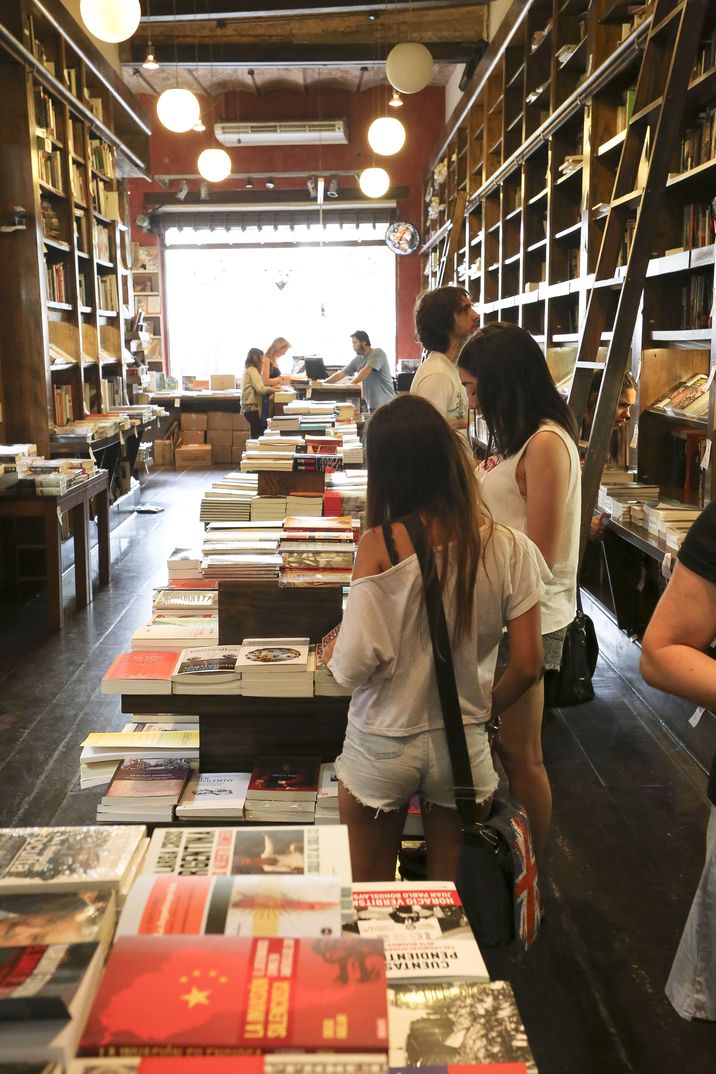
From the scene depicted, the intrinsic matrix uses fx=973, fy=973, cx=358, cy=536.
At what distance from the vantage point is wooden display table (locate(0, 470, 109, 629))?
5129 mm

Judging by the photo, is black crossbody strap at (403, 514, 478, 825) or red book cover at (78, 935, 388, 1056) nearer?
red book cover at (78, 935, 388, 1056)

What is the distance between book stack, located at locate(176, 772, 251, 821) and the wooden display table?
2.97 meters

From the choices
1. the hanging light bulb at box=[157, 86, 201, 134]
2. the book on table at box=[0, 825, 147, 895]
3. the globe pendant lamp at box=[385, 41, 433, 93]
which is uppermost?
the globe pendant lamp at box=[385, 41, 433, 93]

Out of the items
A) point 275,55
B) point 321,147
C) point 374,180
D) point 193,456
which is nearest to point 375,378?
point 374,180

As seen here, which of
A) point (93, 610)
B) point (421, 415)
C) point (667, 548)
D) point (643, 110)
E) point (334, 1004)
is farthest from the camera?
point (93, 610)

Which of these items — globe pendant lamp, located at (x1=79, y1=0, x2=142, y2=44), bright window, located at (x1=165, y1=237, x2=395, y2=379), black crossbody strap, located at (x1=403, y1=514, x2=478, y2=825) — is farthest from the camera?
bright window, located at (x1=165, y1=237, x2=395, y2=379)

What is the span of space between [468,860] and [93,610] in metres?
4.17

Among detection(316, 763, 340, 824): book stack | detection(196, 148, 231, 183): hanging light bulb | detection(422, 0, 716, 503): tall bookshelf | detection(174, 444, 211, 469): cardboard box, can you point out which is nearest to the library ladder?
detection(422, 0, 716, 503): tall bookshelf

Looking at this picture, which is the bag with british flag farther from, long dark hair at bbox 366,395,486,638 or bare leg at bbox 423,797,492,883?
long dark hair at bbox 366,395,486,638

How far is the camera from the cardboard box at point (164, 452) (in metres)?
13.1

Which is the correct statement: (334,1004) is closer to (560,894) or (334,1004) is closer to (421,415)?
(421,415)

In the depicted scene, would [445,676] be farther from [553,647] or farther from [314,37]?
[314,37]

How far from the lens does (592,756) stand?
3551 mm

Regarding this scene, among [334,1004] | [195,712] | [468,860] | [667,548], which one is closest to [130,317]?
[667,548]
